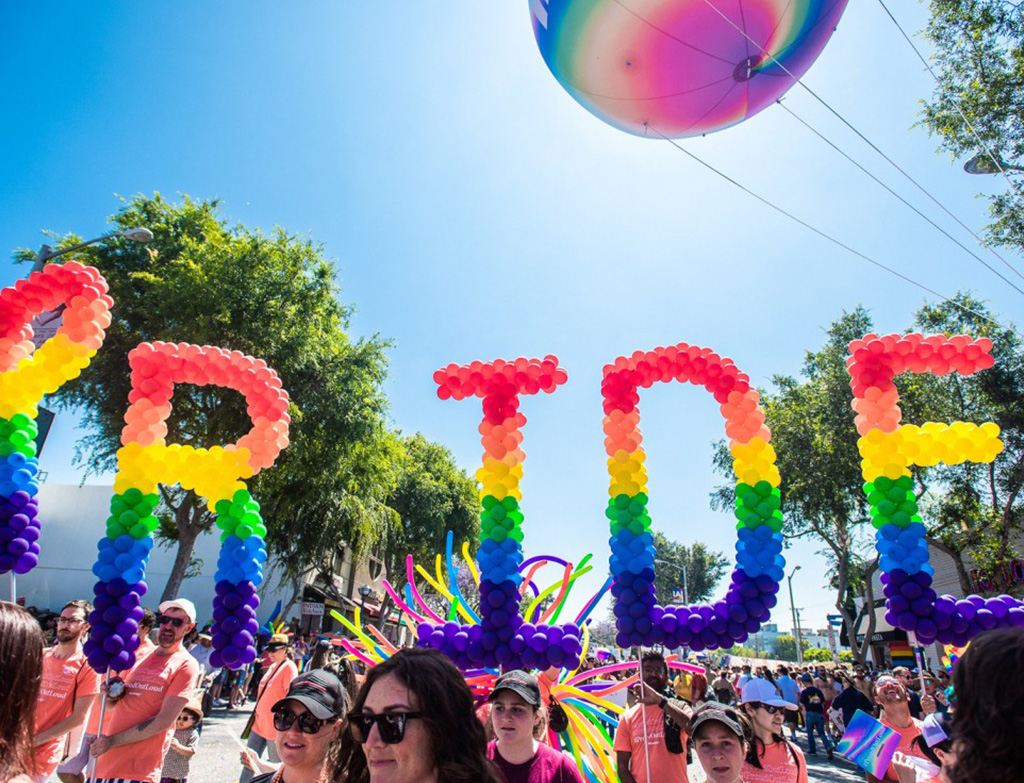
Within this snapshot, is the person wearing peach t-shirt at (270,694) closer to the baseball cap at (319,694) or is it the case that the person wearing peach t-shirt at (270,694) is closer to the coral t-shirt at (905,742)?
the baseball cap at (319,694)

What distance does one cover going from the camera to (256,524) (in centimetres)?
404

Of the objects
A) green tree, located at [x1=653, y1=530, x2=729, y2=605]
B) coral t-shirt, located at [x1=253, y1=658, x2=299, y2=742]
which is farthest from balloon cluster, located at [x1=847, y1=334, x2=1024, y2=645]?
green tree, located at [x1=653, y1=530, x2=729, y2=605]

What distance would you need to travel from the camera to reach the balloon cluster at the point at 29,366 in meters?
3.82

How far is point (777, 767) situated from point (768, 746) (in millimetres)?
140

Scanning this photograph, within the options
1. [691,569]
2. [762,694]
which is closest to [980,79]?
[762,694]

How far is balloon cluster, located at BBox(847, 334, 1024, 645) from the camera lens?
3650 millimetres

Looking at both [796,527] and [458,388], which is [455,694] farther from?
[796,527]

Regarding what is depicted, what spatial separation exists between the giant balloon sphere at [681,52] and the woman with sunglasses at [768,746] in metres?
4.97

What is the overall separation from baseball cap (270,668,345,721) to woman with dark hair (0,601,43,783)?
3.15 feet

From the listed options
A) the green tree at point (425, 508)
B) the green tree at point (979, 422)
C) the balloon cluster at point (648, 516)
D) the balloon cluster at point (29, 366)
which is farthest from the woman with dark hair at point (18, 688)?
the green tree at point (425, 508)

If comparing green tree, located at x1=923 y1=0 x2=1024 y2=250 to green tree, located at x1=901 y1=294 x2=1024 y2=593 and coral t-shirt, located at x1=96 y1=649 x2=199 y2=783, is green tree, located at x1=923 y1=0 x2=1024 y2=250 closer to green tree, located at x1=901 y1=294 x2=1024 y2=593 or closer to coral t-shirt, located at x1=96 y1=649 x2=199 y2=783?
green tree, located at x1=901 y1=294 x2=1024 y2=593

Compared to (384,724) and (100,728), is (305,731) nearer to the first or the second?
(384,724)

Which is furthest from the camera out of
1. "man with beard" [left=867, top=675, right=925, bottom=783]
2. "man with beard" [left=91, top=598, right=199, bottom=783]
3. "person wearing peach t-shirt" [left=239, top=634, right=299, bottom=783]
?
"person wearing peach t-shirt" [left=239, top=634, right=299, bottom=783]

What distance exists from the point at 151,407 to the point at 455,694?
10.4 feet
